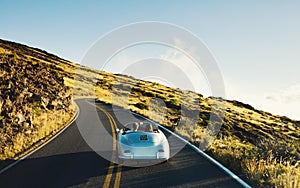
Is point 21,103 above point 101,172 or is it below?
above

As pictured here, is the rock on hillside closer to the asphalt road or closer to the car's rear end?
the asphalt road

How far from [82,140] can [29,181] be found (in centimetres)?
581

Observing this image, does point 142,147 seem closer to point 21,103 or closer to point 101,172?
point 101,172

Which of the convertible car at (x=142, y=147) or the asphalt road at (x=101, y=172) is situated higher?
the convertible car at (x=142, y=147)

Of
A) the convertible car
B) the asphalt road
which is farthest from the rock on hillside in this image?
the convertible car

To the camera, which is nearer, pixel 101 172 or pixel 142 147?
pixel 101 172

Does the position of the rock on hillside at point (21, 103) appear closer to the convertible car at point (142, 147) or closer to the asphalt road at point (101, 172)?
the asphalt road at point (101, 172)

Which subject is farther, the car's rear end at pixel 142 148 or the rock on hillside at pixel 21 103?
the rock on hillside at pixel 21 103

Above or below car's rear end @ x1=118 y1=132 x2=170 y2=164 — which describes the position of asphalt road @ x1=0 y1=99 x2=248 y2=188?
below

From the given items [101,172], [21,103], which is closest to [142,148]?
[101,172]

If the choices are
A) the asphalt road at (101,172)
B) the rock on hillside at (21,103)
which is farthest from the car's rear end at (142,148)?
the rock on hillside at (21,103)

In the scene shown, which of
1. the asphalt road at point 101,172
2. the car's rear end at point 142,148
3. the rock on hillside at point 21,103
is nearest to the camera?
the asphalt road at point 101,172

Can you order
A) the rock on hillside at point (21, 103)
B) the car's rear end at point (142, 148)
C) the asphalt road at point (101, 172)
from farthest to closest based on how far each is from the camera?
the rock on hillside at point (21, 103)
the car's rear end at point (142, 148)
the asphalt road at point (101, 172)

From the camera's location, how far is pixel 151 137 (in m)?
9.16
